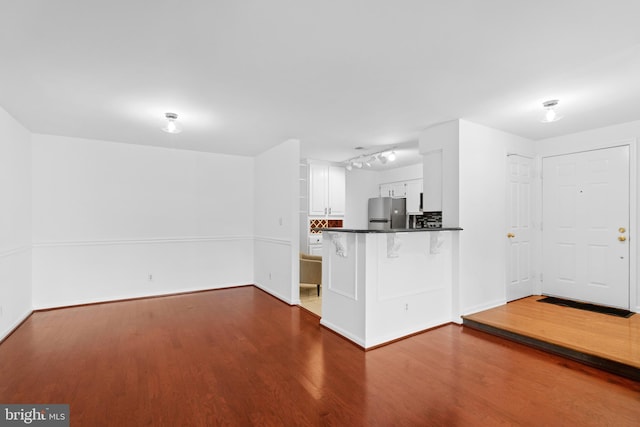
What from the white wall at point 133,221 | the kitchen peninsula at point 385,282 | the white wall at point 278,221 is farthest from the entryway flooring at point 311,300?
the white wall at point 133,221

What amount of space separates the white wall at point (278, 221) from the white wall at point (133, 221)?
0.39 m

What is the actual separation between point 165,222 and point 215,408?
12.6 feet

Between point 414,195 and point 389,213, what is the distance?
0.68 metres

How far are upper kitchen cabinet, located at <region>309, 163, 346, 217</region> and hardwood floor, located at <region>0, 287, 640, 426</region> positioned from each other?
318cm

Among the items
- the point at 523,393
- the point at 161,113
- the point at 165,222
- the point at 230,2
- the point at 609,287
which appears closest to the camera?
the point at 230,2

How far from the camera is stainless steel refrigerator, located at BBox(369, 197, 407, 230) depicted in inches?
271

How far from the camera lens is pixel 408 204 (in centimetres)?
680

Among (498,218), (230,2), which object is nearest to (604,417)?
(498,218)

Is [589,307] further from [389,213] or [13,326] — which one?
[13,326]

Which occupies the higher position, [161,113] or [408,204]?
[161,113]

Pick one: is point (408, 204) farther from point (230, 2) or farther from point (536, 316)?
point (230, 2)

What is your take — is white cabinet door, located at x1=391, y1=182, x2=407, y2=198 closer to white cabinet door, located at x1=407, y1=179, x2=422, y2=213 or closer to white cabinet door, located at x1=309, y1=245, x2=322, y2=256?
white cabinet door, located at x1=407, y1=179, x2=422, y2=213

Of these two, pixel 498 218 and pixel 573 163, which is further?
pixel 573 163

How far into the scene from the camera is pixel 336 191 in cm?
673
